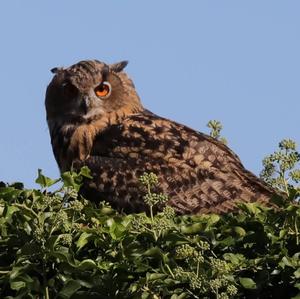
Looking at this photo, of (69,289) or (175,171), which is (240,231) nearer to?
(69,289)

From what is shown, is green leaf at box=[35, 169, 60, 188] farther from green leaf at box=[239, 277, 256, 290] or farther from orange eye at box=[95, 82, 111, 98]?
orange eye at box=[95, 82, 111, 98]

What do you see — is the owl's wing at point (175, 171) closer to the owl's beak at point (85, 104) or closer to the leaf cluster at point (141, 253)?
the owl's beak at point (85, 104)

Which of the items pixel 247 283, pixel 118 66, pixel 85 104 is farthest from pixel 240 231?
pixel 118 66

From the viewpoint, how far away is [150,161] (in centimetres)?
866

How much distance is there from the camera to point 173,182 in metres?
8.55

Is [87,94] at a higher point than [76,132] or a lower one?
higher

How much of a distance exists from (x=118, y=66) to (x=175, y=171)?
2.00 m

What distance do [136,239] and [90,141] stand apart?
3815mm

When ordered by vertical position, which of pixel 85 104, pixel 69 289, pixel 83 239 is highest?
pixel 85 104

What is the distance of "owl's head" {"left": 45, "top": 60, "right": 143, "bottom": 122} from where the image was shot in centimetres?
977

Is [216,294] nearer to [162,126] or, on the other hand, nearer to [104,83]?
[162,126]

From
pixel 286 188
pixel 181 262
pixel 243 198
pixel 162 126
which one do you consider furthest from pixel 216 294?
pixel 162 126

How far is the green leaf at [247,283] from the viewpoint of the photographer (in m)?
5.27

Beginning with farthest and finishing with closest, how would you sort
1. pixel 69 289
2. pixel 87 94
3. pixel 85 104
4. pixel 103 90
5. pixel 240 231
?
pixel 103 90, pixel 87 94, pixel 85 104, pixel 240 231, pixel 69 289
